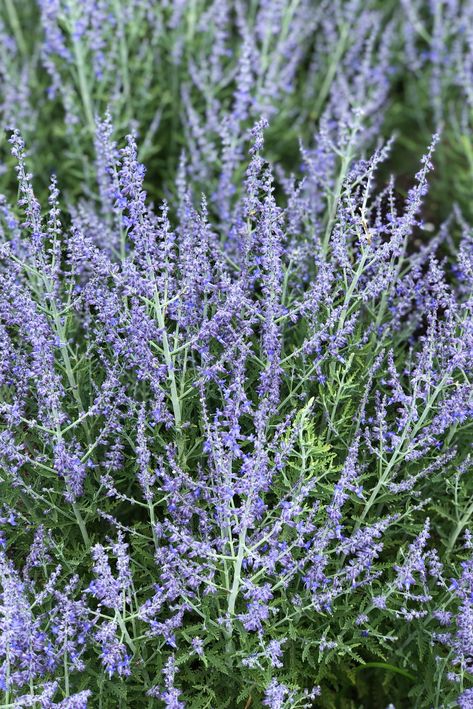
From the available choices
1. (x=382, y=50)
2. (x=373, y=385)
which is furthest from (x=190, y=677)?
(x=382, y=50)

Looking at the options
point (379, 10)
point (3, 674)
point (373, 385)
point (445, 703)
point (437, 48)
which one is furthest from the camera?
point (379, 10)

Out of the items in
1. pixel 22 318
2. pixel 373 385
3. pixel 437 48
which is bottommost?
pixel 373 385

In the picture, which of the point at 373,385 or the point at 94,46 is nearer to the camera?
the point at 373,385

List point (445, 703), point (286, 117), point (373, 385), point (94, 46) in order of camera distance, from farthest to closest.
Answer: point (286, 117), point (94, 46), point (373, 385), point (445, 703)

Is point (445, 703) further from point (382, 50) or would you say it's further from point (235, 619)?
point (382, 50)

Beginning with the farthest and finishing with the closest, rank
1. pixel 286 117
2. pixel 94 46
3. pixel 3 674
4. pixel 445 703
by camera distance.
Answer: pixel 286 117
pixel 94 46
pixel 445 703
pixel 3 674

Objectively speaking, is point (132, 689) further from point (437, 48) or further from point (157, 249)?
point (437, 48)

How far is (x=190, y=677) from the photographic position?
3.08 m

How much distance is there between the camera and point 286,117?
620 centimetres

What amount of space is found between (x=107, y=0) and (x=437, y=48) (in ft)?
8.61

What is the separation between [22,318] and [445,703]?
210 cm

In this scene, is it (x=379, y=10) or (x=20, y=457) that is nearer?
(x=20, y=457)

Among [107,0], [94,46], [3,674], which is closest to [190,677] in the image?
[3,674]

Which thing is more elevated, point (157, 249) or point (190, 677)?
point (157, 249)
